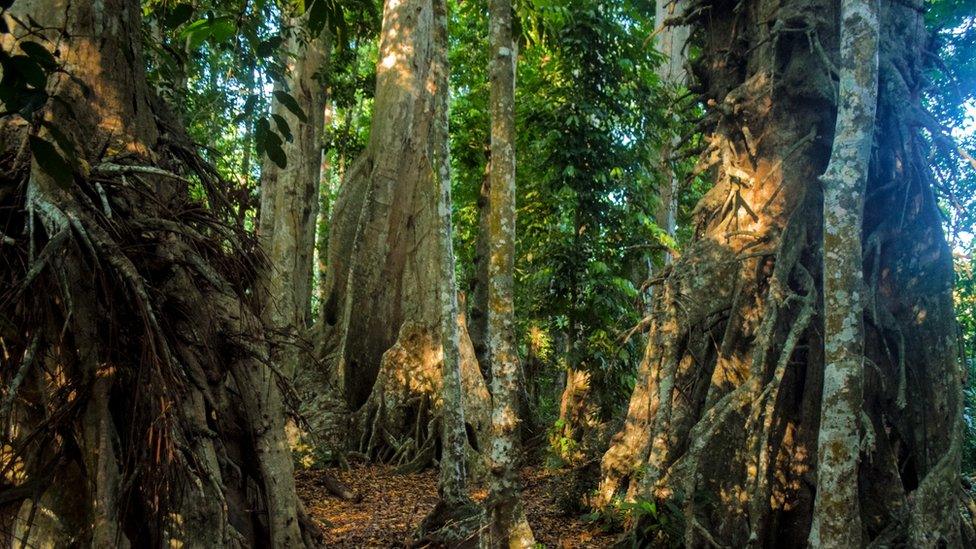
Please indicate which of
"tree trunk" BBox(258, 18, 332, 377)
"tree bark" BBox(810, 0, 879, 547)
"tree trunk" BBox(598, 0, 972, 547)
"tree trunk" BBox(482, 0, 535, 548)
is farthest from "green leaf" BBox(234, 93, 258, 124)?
"tree trunk" BBox(258, 18, 332, 377)

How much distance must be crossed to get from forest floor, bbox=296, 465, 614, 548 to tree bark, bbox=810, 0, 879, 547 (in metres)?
2.44

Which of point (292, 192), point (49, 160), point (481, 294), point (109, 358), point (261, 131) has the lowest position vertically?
point (109, 358)

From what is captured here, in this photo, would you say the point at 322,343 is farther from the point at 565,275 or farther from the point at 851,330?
the point at 851,330

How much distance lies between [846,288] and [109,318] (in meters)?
3.74

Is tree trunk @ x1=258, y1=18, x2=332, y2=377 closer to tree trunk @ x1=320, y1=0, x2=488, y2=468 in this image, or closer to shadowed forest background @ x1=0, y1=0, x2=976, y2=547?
shadowed forest background @ x1=0, y1=0, x2=976, y2=547

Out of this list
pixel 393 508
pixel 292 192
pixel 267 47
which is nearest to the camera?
pixel 267 47

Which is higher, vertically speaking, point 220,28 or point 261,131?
point 220,28

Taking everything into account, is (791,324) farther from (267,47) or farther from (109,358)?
(109,358)

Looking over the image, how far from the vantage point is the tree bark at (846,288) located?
364cm

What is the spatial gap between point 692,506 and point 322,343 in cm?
753

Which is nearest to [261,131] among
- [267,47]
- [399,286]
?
[267,47]

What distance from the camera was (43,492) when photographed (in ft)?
8.29

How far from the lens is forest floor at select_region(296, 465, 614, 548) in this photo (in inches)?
242

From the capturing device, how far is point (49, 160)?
1322mm
